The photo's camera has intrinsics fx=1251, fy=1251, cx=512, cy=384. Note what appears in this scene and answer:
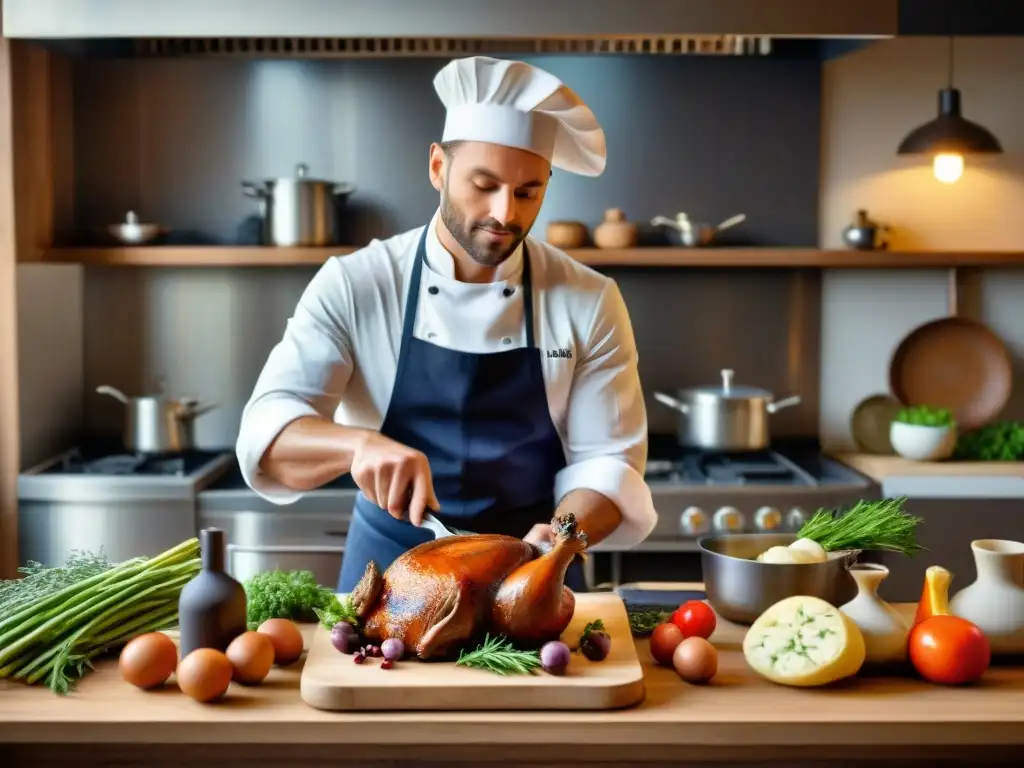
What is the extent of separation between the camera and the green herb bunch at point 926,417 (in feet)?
11.4

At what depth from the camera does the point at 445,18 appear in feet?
9.73

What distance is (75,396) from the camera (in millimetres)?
3816

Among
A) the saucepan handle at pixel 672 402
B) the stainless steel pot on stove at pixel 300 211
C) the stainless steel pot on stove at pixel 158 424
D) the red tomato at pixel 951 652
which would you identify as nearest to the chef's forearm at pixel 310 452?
the red tomato at pixel 951 652

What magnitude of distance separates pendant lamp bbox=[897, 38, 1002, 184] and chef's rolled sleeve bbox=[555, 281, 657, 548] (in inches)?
61.3

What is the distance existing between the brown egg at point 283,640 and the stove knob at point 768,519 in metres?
1.77

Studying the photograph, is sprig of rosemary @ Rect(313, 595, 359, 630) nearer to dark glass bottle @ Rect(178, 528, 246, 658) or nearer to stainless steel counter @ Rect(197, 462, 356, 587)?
dark glass bottle @ Rect(178, 528, 246, 658)

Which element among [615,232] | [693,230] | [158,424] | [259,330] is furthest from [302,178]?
[693,230]

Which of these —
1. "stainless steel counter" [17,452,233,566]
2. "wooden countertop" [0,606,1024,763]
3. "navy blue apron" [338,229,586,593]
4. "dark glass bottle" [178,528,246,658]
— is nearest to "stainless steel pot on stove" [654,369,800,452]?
"navy blue apron" [338,229,586,593]

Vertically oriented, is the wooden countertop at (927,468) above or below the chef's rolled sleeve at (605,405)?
below

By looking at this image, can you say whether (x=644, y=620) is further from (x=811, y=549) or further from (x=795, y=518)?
(x=795, y=518)

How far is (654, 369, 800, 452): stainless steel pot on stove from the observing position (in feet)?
11.5

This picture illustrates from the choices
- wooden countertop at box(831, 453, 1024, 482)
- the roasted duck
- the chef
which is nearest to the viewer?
the roasted duck

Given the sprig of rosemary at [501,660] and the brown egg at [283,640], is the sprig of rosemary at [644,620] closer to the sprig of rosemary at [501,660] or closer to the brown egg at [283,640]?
the sprig of rosemary at [501,660]

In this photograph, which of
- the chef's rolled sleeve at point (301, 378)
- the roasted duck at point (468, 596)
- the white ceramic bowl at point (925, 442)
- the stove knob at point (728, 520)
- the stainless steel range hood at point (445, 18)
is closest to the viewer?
the roasted duck at point (468, 596)
